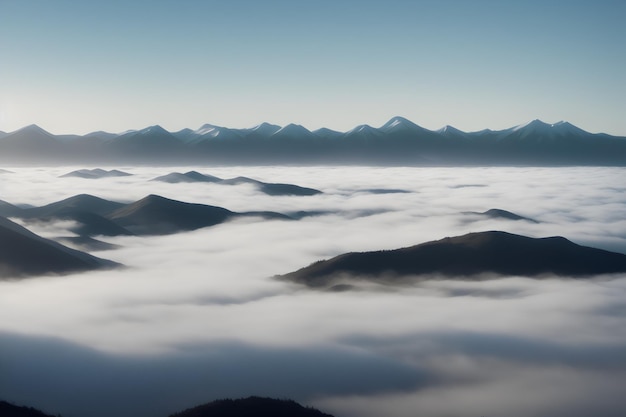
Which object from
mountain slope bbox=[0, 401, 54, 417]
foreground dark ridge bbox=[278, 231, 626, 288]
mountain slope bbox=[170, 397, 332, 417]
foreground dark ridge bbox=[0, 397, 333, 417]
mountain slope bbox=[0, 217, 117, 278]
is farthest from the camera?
foreground dark ridge bbox=[278, 231, 626, 288]

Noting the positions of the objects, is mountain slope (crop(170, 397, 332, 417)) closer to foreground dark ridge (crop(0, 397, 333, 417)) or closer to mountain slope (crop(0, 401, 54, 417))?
foreground dark ridge (crop(0, 397, 333, 417))

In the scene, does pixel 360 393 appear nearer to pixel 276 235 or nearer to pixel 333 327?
pixel 333 327

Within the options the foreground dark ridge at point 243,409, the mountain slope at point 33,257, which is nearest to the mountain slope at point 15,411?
the foreground dark ridge at point 243,409

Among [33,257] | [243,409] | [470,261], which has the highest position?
[470,261]

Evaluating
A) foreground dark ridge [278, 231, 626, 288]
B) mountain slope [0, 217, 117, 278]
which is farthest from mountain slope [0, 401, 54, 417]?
mountain slope [0, 217, 117, 278]

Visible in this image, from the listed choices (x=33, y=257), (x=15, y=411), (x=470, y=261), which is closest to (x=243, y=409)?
(x=15, y=411)

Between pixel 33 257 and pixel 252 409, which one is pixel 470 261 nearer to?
pixel 252 409
